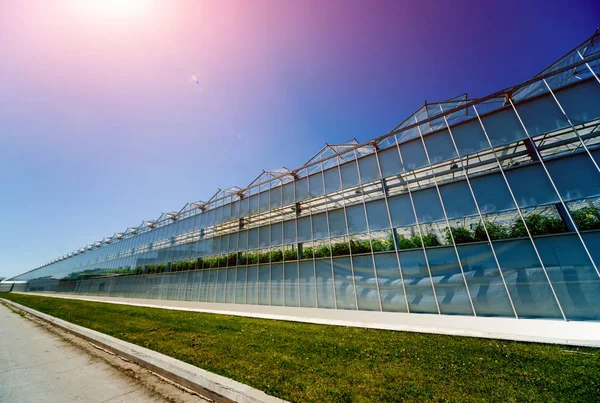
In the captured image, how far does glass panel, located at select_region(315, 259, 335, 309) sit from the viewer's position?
48.0 ft

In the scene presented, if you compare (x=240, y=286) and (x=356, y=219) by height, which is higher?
(x=356, y=219)

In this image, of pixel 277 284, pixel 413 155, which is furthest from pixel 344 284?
pixel 413 155

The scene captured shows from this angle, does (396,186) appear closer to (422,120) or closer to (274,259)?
(422,120)

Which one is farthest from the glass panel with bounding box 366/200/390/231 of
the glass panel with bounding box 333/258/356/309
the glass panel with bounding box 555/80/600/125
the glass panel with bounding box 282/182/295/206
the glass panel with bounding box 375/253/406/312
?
the glass panel with bounding box 555/80/600/125

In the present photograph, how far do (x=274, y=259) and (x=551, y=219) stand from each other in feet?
Answer: 52.8

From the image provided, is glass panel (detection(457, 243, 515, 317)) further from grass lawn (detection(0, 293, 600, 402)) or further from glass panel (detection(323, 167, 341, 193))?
glass panel (detection(323, 167, 341, 193))

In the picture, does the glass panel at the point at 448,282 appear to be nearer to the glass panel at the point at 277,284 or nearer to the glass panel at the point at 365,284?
the glass panel at the point at 365,284

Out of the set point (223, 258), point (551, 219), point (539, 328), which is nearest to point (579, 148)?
point (551, 219)

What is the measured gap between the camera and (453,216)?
1166 centimetres

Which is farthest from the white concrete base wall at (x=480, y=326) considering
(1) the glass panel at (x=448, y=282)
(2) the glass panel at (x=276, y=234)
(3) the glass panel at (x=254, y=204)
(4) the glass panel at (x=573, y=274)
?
(3) the glass panel at (x=254, y=204)

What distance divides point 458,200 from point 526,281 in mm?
4302

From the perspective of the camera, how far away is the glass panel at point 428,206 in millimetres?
12133

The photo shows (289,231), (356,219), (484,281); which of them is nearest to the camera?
(484,281)

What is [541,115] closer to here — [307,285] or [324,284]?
[324,284]
